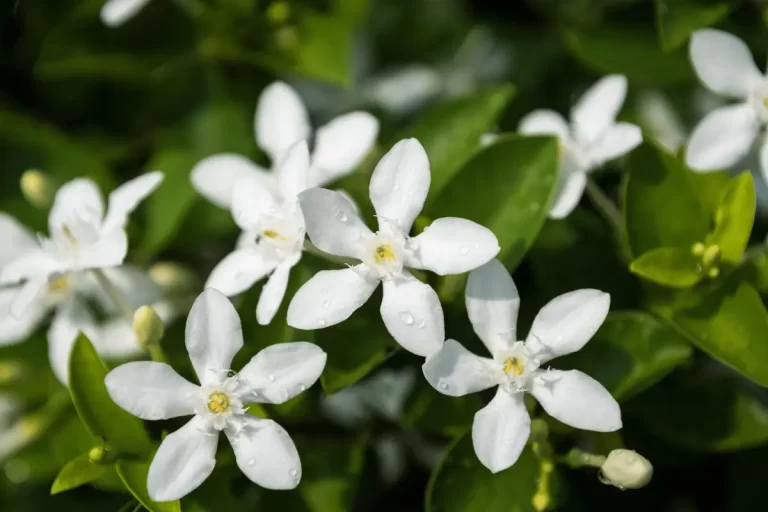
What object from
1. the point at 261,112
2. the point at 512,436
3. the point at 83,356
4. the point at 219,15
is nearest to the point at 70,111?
the point at 219,15

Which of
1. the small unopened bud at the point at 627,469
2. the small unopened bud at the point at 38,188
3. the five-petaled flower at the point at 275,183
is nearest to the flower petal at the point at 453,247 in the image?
the five-petaled flower at the point at 275,183

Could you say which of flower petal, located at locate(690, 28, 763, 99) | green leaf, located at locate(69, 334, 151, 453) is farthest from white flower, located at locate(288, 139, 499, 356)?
Answer: flower petal, located at locate(690, 28, 763, 99)

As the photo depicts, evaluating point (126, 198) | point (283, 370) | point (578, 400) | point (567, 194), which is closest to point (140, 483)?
point (283, 370)

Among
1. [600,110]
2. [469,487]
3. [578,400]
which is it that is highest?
[600,110]

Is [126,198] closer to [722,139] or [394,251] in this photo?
[394,251]

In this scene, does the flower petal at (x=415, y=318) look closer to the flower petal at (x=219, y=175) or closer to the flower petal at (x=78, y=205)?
the flower petal at (x=219, y=175)
